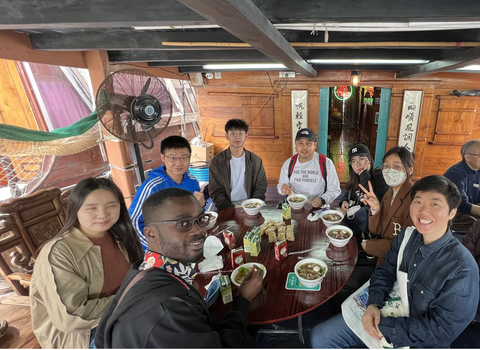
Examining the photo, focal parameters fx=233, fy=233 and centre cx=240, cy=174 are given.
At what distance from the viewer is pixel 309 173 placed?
12.1 feet

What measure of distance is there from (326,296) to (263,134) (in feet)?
19.2

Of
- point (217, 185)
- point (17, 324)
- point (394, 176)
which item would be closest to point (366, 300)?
point (394, 176)

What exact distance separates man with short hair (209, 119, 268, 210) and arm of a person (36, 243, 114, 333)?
2082 millimetres

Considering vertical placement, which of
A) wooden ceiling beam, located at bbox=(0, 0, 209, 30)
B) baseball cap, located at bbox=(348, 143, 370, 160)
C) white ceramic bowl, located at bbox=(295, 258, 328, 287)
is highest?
wooden ceiling beam, located at bbox=(0, 0, 209, 30)

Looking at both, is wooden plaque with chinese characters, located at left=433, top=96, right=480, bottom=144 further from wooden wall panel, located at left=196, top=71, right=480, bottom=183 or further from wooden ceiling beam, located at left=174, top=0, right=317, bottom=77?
wooden ceiling beam, located at left=174, top=0, right=317, bottom=77

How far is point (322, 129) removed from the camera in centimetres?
697

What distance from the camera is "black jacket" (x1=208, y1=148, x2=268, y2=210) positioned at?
3.71 m

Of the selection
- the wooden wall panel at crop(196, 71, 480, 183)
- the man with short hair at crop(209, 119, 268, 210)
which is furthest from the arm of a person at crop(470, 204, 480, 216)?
the wooden wall panel at crop(196, 71, 480, 183)

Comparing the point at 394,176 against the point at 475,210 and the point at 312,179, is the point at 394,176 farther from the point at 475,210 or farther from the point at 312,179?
the point at 475,210

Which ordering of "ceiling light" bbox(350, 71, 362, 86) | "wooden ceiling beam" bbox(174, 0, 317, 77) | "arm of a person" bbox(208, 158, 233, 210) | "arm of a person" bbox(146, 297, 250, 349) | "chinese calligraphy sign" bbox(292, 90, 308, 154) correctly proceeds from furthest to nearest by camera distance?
"chinese calligraphy sign" bbox(292, 90, 308, 154), "ceiling light" bbox(350, 71, 362, 86), "arm of a person" bbox(208, 158, 233, 210), "arm of a person" bbox(146, 297, 250, 349), "wooden ceiling beam" bbox(174, 0, 317, 77)

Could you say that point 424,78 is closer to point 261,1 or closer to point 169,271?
point 261,1

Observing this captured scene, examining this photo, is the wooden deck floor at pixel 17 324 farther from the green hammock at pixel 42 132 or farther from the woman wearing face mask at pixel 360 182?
the woman wearing face mask at pixel 360 182

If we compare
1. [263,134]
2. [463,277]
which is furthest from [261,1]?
[263,134]

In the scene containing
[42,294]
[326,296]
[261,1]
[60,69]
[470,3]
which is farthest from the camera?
[60,69]
